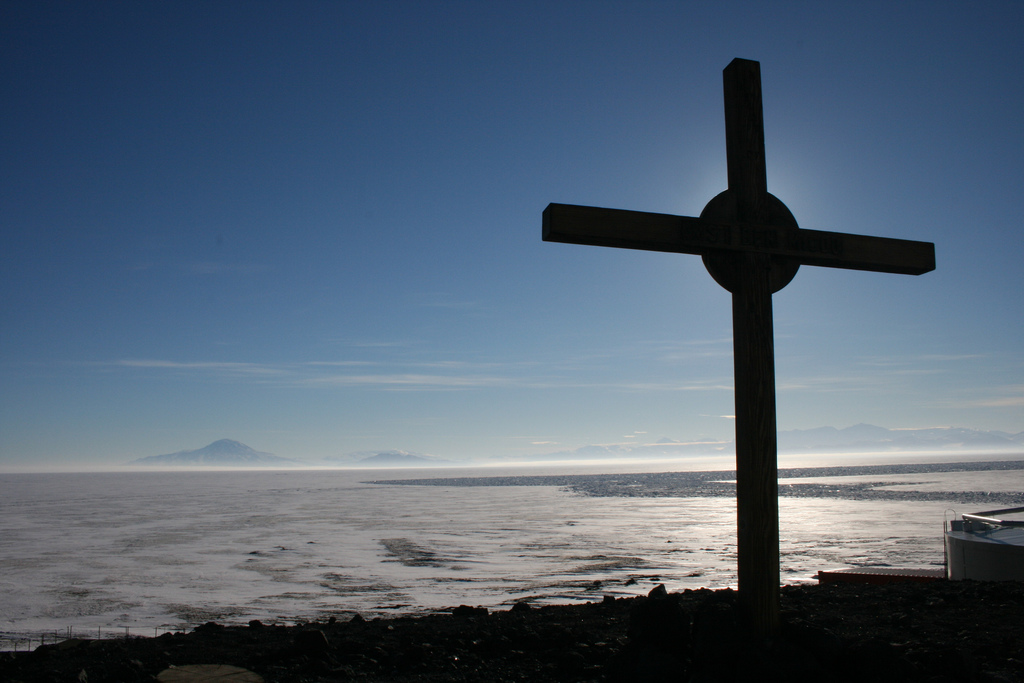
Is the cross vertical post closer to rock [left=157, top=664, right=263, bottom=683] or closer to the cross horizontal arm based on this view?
the cross horizontal arm

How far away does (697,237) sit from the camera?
15.5ft

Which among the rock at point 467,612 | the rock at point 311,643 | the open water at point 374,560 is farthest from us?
the open water at point 374,560

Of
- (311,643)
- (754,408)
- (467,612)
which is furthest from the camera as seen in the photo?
(467,612)

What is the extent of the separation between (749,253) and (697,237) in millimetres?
392

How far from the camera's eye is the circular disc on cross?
478 cm

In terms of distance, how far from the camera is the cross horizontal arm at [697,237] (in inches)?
177

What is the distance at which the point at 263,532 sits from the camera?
25.8 meters

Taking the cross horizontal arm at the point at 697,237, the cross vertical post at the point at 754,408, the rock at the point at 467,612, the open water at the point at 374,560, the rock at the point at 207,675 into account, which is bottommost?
the open water at the point at 374,560

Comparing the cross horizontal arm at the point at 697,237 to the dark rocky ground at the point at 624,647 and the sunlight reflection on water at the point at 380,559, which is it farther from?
the sunlight reflection on water at the point at 380,559

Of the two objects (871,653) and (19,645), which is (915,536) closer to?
(871,653)

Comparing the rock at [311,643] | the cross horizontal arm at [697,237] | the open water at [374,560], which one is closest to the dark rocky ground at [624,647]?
the rock at [311,643]

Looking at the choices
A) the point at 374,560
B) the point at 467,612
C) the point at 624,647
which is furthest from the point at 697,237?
the point at 374,560

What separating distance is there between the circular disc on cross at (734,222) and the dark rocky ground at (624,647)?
7.48 feet

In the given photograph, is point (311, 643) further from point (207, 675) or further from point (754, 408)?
point (754, 408)
